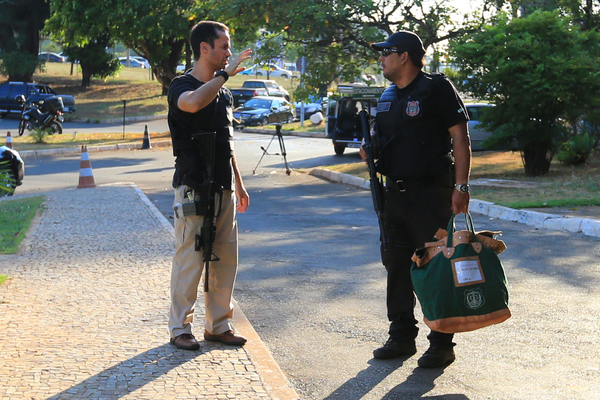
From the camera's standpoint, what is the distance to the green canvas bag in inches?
157

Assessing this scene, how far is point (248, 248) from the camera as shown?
27.9ft

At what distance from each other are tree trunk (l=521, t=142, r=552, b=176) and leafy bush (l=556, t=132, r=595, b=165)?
1274 millimetres

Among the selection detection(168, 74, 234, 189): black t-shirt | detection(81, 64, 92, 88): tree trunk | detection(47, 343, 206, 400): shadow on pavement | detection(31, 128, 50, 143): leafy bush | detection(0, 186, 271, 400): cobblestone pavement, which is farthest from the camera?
detection(81, 64, 92, 88): tree trunk

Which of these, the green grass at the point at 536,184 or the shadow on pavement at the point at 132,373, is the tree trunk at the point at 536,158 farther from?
the shadow on pavement at the point at 132,373

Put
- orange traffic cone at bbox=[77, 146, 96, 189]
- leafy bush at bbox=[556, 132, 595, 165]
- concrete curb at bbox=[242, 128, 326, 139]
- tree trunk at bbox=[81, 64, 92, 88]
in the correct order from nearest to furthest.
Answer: orange traffic cone at bbox=[77, 146, 96, 189] → leafy bush at bbox=[556, 132, 595, 165] → concrete curb at bbox=[242, 128, 326, 139] → tree trunk at bbox=[81, 64, 92, 88]

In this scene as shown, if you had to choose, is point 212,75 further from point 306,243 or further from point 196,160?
point 306,243

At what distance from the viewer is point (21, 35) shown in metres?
43.8

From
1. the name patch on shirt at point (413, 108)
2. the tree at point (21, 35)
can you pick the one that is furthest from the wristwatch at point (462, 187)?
the tree at point (21, 35)

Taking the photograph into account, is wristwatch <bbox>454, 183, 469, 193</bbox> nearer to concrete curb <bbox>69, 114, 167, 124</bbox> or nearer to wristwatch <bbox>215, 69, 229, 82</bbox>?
wristwatch <bbox>215, 69, 229, 82</bbox>

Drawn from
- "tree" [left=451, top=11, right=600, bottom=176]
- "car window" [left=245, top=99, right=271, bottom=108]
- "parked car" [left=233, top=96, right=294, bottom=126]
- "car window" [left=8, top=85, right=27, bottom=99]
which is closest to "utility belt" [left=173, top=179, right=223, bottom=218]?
"tree" [left=451, top=11, right=600, bottom=176]

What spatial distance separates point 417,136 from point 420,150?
0.09m

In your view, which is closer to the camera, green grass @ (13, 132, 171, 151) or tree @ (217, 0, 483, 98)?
tree @ (217, 0, 483, 98)

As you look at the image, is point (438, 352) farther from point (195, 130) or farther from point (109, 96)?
point (109, 96)

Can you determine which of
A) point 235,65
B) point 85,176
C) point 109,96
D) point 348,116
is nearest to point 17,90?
point 109,96
